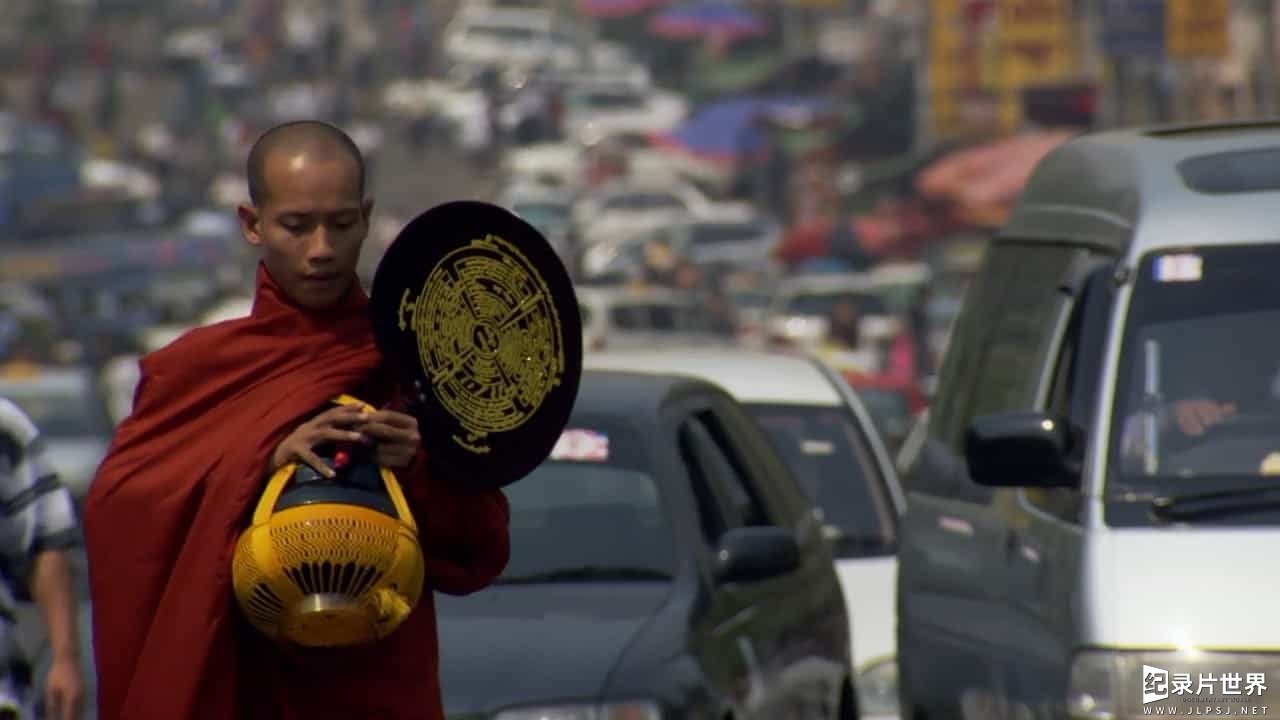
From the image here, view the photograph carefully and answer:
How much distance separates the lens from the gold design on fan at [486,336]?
395cm

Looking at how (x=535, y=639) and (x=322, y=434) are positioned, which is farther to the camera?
(x=535, y=639)

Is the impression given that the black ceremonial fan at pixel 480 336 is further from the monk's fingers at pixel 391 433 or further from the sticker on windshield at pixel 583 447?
the sticker on windshield at pixel 583 447

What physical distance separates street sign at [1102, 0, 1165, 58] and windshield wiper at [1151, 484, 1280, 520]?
106ft

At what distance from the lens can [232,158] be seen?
73750mm

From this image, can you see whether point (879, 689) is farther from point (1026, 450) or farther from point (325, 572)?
point (325, 572)

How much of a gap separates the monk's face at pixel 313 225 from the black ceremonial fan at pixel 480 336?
0.36 feet

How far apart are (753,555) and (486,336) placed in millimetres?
3036

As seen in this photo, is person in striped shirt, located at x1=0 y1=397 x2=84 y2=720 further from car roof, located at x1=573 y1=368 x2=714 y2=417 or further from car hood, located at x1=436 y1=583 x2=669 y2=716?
car roof, located at x1=573 y1=368 x2=714 y2=417

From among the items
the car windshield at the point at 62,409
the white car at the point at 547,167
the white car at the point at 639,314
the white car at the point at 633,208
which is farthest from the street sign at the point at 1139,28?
the white car at the point at 547,167

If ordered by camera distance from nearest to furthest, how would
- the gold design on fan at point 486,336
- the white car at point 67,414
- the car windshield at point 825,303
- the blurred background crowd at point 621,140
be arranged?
1. the gold design on fan at point 486,336
2. the white car at point 67,414
3. the car windshield at point 825,303
4. the blurred background crowd at point 621,140

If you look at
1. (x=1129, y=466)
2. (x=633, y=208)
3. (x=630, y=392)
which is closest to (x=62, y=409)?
(x=630, y=392)

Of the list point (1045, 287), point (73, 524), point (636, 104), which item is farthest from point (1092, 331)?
point (636, 104)

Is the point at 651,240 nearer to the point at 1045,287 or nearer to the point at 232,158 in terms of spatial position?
the point at 232,158

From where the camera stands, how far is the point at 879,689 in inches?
362
